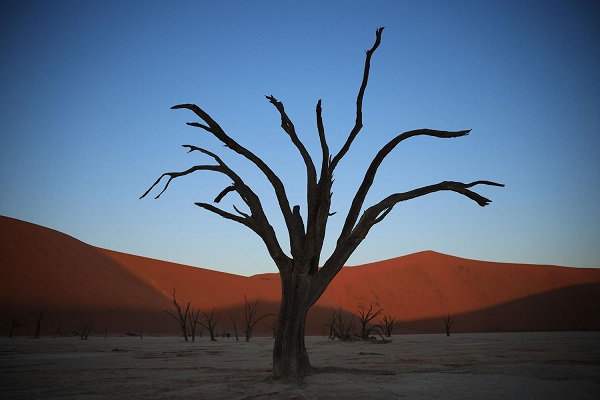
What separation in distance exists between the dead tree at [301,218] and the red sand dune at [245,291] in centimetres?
3586

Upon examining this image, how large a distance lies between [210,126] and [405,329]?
5832 cm

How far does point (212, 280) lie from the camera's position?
220ft

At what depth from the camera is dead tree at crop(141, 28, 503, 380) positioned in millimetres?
6551

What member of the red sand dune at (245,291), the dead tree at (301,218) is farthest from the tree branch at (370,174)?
the red sand dune at (245,291)

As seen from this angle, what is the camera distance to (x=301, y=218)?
6.96 m

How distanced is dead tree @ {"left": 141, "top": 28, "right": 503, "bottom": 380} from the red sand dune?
118ft

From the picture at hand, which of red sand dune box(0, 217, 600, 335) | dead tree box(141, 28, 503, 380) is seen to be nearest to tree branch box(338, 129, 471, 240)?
dead tree box(141, 28, 503, 380)

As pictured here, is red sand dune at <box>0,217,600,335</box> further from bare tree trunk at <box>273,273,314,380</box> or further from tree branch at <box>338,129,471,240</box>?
tree branch at <box>338,129,471,240</box>

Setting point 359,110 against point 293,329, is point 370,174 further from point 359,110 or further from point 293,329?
point 293,329

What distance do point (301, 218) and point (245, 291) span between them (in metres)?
60.7

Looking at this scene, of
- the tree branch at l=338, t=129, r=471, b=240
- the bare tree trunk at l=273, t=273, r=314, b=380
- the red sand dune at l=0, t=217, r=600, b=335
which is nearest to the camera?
the bare tree trunk at l=273, t=273, r=314, b=380

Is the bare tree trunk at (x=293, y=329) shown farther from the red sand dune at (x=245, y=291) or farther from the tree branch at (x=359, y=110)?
the red sand dune at (x=245, y=291)

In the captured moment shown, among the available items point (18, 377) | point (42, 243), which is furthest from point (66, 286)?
point (18, 377)

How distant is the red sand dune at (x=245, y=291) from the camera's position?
4250 cm
